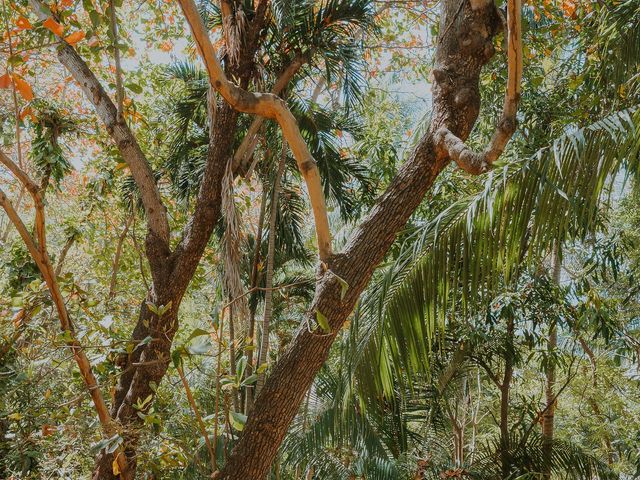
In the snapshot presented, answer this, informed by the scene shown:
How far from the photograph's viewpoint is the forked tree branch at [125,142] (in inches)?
157

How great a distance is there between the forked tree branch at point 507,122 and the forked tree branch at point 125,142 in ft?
6.63

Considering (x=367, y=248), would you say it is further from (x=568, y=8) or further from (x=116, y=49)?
(x=568, y=8)

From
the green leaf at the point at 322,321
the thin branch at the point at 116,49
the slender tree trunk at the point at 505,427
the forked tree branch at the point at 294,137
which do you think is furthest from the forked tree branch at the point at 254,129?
the slender tree trunk at the point at 505,427

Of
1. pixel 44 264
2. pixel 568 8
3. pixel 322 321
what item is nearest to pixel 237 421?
pixel 322 321

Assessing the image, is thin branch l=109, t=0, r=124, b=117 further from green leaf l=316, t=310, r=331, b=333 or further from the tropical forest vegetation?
green leaf l=316, t=310, r=331, b=333

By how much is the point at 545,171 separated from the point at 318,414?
10.2 ft

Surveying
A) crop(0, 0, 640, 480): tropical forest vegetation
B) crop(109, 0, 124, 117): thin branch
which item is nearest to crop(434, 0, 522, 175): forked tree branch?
crop(0, 0, 640, 480): tropical forest vegetation

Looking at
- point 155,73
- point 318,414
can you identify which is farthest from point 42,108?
point 318,414

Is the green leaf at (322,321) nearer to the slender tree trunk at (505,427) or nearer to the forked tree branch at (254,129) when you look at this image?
the forked tree branch at (254,129)

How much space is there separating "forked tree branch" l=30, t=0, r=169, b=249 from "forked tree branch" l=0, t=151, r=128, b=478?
132 cm

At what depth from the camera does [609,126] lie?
2.36 meters

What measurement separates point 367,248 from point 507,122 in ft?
2.51

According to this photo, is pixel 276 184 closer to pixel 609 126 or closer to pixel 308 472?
pixel 308 472

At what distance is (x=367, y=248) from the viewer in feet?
9.17
